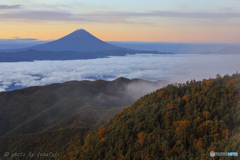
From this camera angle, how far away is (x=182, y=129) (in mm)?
36750

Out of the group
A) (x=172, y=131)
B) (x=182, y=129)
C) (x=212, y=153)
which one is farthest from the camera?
(x=172, y=131)

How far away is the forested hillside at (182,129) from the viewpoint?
32.7 m

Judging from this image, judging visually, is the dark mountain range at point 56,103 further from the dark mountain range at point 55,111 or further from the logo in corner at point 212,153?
the logo in corner at point 212,153

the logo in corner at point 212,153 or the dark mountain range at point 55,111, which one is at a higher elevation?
the logo in corner at point 212,153

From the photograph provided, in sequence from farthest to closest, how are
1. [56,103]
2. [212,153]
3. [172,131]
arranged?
[56,103] → [172,131] → [212,153]

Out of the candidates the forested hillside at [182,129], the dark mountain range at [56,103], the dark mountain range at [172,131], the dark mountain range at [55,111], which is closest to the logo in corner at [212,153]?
the dark mountain range at [172,131]

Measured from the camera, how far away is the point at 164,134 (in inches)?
1511

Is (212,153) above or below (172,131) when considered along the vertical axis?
above

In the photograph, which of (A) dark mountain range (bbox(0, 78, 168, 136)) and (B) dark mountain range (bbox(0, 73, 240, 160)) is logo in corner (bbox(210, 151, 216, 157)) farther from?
(A) dark mountain range (bbox(0, 78, 168, 136))

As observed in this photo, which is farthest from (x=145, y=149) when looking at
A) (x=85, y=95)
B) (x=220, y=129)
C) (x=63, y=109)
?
(x=85, y=95)

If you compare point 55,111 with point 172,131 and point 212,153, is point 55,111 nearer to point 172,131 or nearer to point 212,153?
point 172,131

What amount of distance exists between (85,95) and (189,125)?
131m

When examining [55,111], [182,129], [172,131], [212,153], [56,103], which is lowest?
[55,111]

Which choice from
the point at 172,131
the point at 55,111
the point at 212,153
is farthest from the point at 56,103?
the point at 212,153
